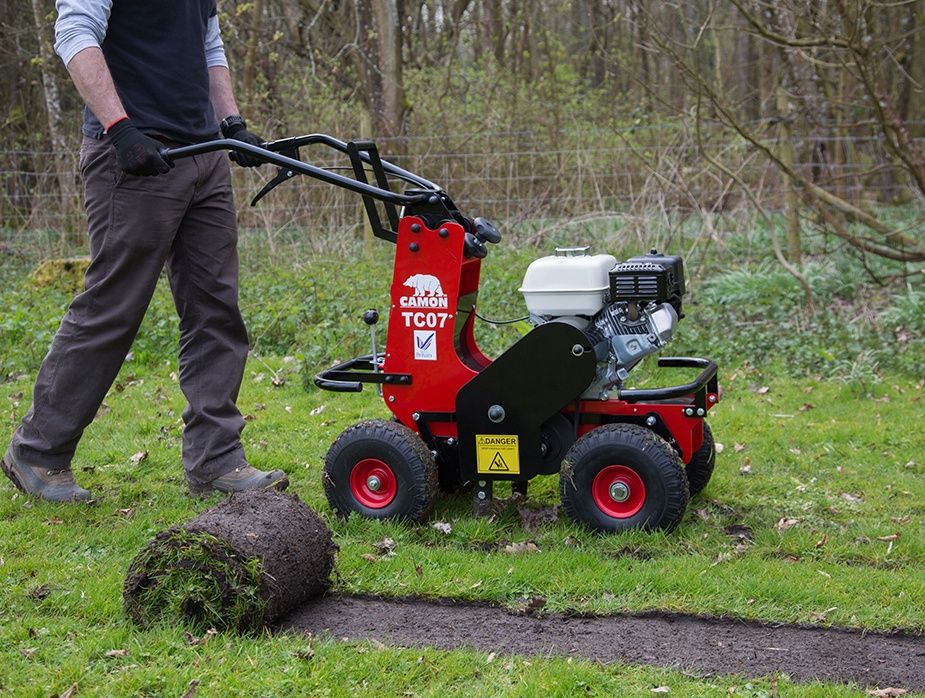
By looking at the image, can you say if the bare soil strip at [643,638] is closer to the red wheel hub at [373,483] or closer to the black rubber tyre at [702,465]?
the red wheel hub at [373,483]

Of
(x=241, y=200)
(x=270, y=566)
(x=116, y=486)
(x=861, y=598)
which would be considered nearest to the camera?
(x=270, y=566)

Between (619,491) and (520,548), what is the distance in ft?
1.32

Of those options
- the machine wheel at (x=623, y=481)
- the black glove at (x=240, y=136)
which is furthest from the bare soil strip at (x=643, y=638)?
the black glove at (x=240, y=136)

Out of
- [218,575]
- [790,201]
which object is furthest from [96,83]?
[790,201]

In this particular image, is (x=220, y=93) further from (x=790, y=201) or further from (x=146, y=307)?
(x=790, y=201)

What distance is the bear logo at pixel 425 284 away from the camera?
4.02 meters

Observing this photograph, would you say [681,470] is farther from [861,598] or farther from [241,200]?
[241,200]

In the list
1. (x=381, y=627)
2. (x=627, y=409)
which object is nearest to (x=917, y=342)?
(x=627, y=409)

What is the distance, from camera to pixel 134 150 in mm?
3865

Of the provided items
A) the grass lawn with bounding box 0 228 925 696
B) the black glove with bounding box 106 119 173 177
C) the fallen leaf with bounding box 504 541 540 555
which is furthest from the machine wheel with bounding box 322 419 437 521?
the black glove with bounding box 106 119 173 177

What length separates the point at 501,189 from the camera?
1008 cm

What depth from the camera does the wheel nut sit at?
12.7ft

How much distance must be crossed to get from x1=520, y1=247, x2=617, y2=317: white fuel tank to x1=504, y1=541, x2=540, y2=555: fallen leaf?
83cm

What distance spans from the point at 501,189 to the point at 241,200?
2369 mm
